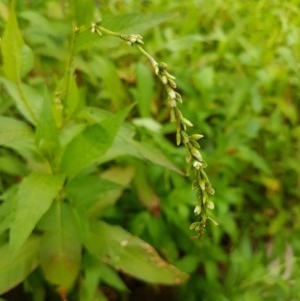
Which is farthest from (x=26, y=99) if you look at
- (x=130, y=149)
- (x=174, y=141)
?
(x=174, y=141)

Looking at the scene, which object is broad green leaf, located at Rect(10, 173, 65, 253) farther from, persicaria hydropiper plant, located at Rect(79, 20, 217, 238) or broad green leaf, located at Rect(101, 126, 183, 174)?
persicaria hydropiper plant, located at Rect(79, 20, 217, 238)

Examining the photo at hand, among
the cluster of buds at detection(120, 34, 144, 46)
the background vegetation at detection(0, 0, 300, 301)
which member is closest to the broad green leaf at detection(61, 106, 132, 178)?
the background vegetation at detection(0, 0, 300, 301)

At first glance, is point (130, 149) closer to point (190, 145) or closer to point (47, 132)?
point (47, 132)

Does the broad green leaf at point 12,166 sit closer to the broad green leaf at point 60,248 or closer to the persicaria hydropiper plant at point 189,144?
the broad green leaf at point 60,248

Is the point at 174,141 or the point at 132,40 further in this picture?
the point at 174,141

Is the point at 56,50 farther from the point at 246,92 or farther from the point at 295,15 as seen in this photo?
the point at 295,15

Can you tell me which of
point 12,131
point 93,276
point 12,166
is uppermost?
point 12,131

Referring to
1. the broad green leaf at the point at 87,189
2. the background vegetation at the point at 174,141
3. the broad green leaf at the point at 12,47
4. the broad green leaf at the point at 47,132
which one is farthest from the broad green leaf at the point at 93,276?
the broad green leaf at the point at 12,47
